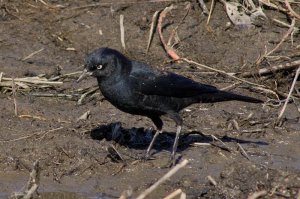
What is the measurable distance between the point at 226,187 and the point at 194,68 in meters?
3.45

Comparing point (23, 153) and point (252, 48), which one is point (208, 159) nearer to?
point (23, 153)

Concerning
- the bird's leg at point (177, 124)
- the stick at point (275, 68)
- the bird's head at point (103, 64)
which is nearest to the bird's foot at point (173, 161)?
the bird's leg at point (177, 124)

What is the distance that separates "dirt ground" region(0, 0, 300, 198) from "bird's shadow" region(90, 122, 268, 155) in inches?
0.5

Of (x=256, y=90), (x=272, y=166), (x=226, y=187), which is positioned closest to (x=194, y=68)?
(x=256, y=90)

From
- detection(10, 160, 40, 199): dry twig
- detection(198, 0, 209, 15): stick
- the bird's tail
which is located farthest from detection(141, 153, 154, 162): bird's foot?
detection(198, 0, 209, 15): stick

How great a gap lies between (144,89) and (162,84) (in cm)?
29

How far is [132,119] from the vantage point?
10.4 m

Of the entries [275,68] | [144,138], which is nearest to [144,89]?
[144,138]

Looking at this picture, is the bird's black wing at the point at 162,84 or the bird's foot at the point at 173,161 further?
the bird's foot at the point at 173,161

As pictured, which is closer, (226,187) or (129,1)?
(226,187)

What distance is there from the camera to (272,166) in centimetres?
930

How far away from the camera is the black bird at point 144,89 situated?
8.87 metres

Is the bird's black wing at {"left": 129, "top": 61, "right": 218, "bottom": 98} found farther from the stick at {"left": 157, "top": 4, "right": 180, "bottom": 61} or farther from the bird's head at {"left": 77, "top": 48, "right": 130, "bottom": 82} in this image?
the stick at {"left": 157, "top": 4, "right": 180, "bottom": 61}

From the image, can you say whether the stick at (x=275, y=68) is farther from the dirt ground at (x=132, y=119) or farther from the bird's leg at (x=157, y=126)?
the bird's leg at (x=157, y=126)
